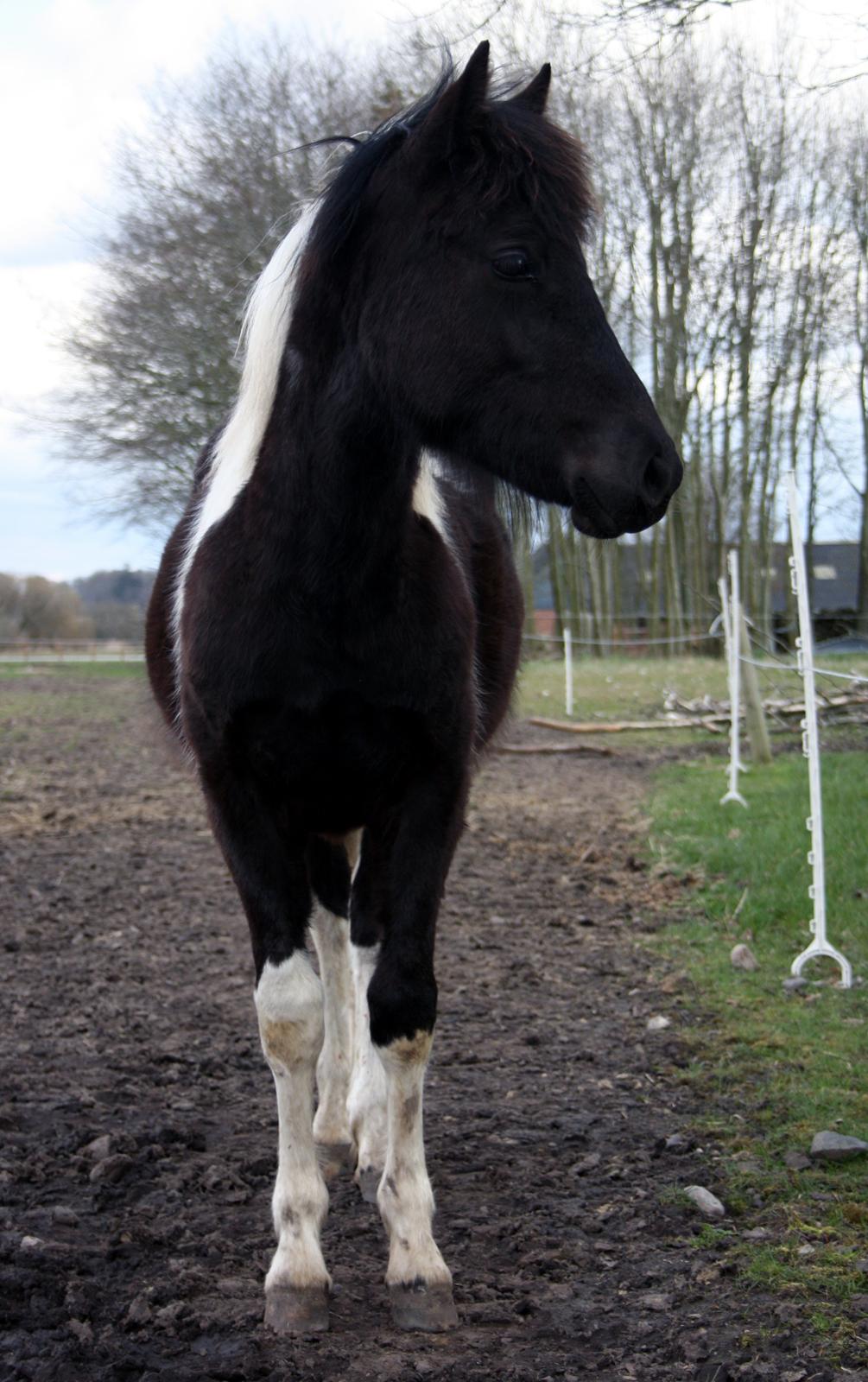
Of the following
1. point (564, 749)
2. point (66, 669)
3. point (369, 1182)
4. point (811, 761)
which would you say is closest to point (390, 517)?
point (369, 1182)

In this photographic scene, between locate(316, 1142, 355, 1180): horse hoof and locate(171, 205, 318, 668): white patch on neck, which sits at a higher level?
locate(171, 205, 318, 668): white patch on neck

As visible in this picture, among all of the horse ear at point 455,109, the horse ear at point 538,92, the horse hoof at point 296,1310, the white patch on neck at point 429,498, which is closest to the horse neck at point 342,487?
the white patch on neck at point 429,498

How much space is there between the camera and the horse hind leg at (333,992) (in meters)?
3.94

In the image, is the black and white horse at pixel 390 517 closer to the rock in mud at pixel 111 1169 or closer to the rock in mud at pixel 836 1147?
the rock in mud at pixel 111 1169

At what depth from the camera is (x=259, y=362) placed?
10.5 ft

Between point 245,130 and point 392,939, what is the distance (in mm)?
15824

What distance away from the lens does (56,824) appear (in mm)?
9508

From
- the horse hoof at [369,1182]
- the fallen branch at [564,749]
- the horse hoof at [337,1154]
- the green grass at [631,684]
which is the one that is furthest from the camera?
the green grass at [631,684]

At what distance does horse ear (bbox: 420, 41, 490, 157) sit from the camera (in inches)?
108

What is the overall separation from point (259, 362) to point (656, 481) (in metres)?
1.16

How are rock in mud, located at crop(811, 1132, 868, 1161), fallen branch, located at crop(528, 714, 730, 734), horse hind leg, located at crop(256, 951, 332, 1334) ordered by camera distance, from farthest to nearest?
fallen branch, located at crop(528, 714, 730, 734)
rock in mud, located at crop(811, 1132, 868, 1161)
horse hind leg, located at crop(256, 951, 332, 1334)

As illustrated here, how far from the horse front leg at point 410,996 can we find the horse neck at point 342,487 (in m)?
0.58

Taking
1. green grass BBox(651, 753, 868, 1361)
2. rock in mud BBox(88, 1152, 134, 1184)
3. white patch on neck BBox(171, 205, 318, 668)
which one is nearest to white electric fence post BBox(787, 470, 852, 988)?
green grass BBox(651, 753, 868, 1361)

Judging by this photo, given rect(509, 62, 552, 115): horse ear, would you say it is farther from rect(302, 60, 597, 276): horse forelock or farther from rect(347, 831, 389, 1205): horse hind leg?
rect(347, 831, 389, 1205): horse hind leg
